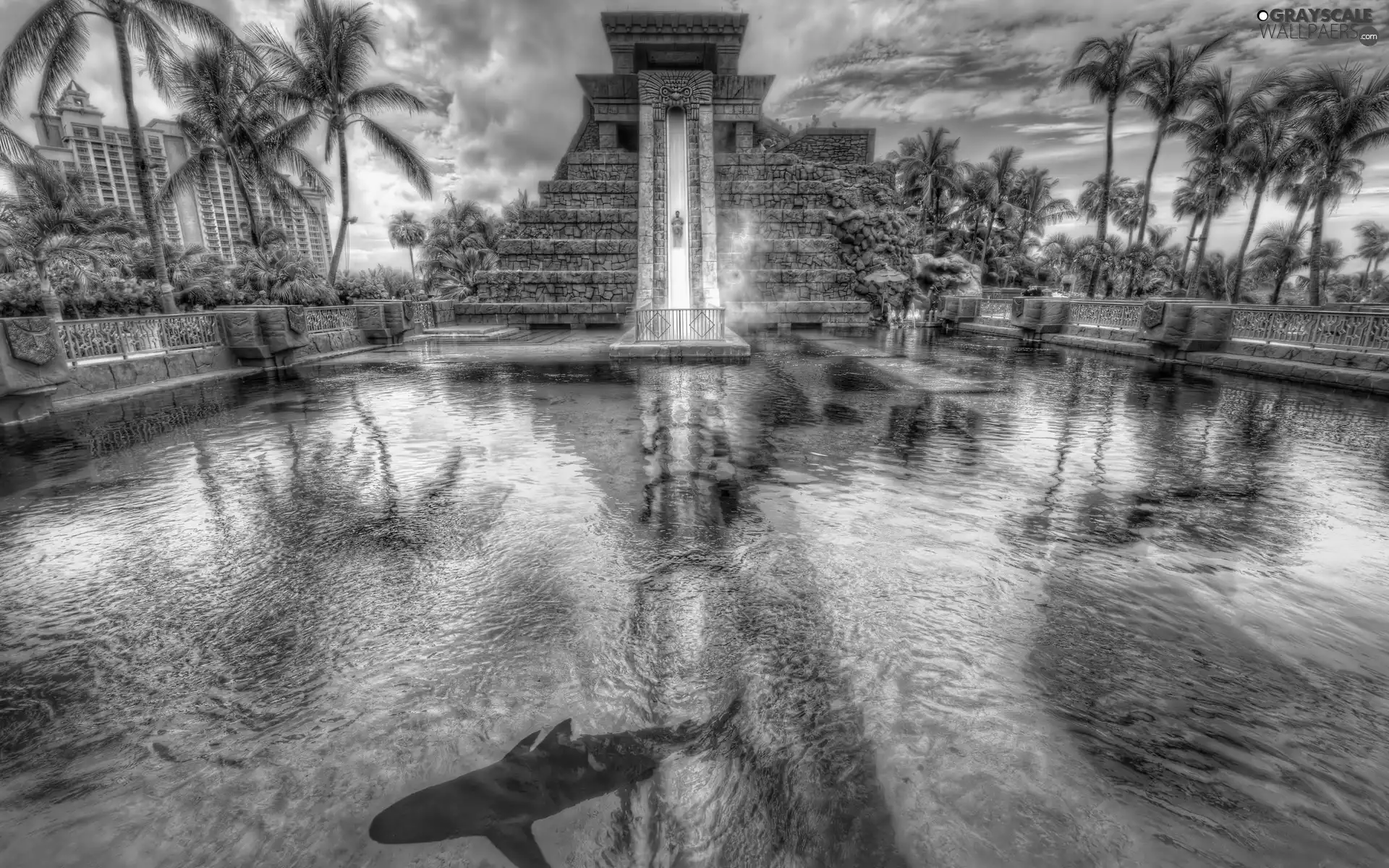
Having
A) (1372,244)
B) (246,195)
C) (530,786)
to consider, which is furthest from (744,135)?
(1372,244)

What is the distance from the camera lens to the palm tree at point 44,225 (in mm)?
21422

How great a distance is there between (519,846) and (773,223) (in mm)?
26856

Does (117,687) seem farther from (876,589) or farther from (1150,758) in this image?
(1150,758)

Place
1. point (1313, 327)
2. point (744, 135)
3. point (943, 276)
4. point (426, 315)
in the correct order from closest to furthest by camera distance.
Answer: point (1313, 327) < point (426, 315) < point (744, 135) < point (943, 276)

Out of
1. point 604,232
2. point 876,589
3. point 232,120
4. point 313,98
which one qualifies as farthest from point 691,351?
point 232,120

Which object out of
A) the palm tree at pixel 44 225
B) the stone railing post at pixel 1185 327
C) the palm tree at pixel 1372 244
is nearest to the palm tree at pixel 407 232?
the palm tree at pixel 44 225

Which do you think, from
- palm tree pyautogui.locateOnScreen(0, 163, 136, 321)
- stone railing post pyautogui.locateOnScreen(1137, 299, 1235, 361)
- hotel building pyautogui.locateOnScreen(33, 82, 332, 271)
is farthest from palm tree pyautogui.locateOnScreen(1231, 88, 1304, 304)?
hotel building pyautogui.locateOnScreen(33, 82, 332, 271)

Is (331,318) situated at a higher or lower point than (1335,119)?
lower

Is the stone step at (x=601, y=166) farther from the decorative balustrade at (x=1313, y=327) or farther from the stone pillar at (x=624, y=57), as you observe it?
the decorative balustrade at (x=1313, y=327)

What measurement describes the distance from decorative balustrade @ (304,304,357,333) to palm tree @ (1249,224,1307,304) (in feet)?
165

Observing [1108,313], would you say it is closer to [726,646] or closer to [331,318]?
[726,646]

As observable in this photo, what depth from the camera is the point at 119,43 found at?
12945 millimetres

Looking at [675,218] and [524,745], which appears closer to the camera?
[524,745]

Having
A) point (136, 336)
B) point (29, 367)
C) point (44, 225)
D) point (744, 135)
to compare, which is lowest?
point (29, 367)
